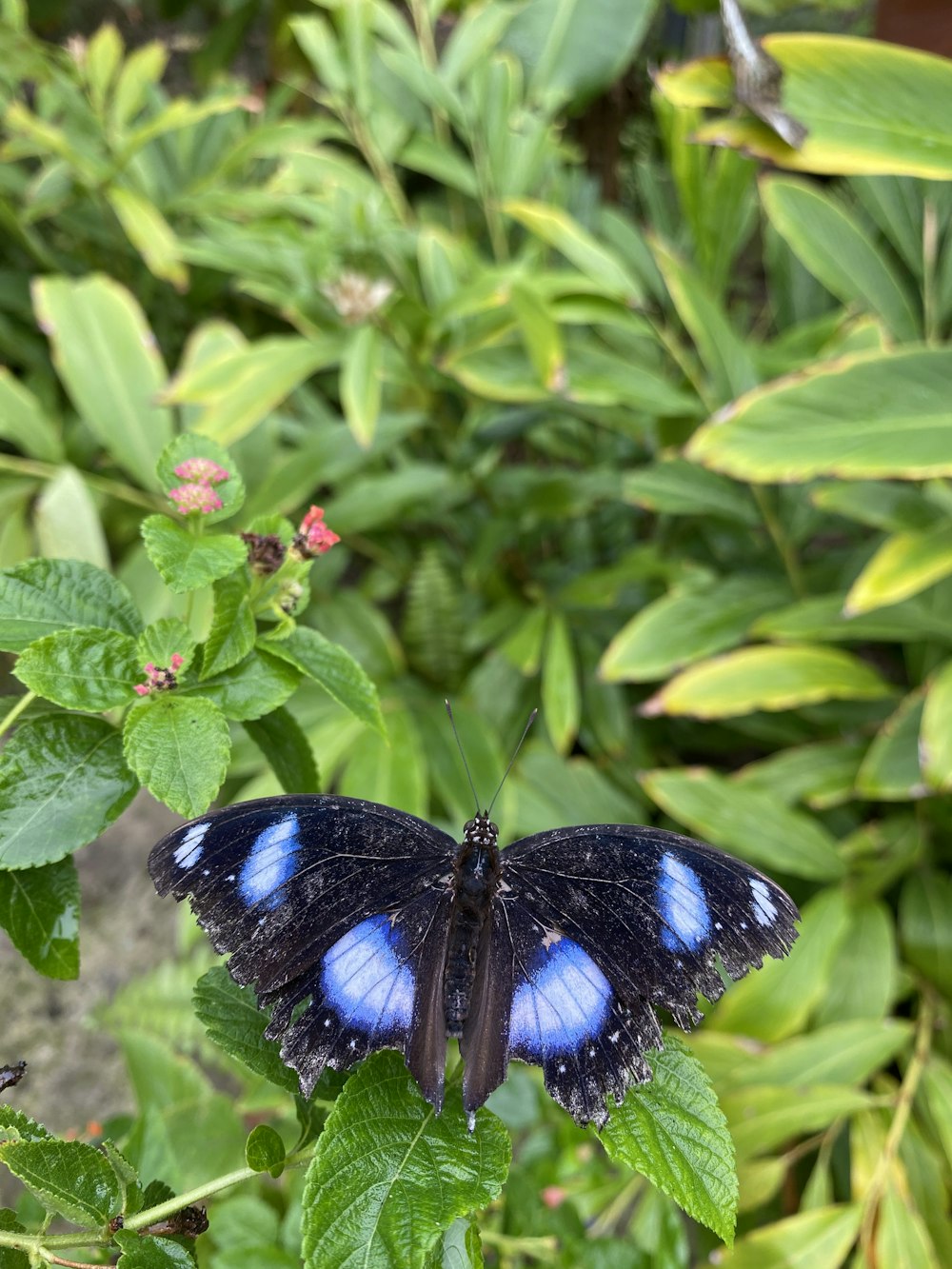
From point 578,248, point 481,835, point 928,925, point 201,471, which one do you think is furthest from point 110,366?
point 928,925

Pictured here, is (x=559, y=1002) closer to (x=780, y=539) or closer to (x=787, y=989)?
(x=787, y=989)

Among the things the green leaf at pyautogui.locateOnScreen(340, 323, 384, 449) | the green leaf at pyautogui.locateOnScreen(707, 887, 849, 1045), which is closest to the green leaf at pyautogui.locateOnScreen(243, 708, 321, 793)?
the green leaf at pyautogui.locateOnScreen(340, 323, 384, 449)

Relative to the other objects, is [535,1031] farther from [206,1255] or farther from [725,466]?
[725,466]

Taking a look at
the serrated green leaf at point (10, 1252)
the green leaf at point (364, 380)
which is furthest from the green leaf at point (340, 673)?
the green leaf at point (364, 380)

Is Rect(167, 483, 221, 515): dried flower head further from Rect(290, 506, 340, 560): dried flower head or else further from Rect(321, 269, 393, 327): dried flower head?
Rect(321, 269, 393, 327): dried flower head

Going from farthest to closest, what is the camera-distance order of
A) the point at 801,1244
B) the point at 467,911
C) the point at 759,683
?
the point at 759,683 < the point at 801,1244 < the point at 467,911

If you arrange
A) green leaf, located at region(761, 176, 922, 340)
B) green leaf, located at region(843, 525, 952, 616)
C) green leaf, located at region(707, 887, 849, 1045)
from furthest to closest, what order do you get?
green leaf, located at region(761, 176, 922, 340) → green leaf, located at region(707, 887, 849, 1045) → green leaf, located at region(843, 525, 952, 616)
